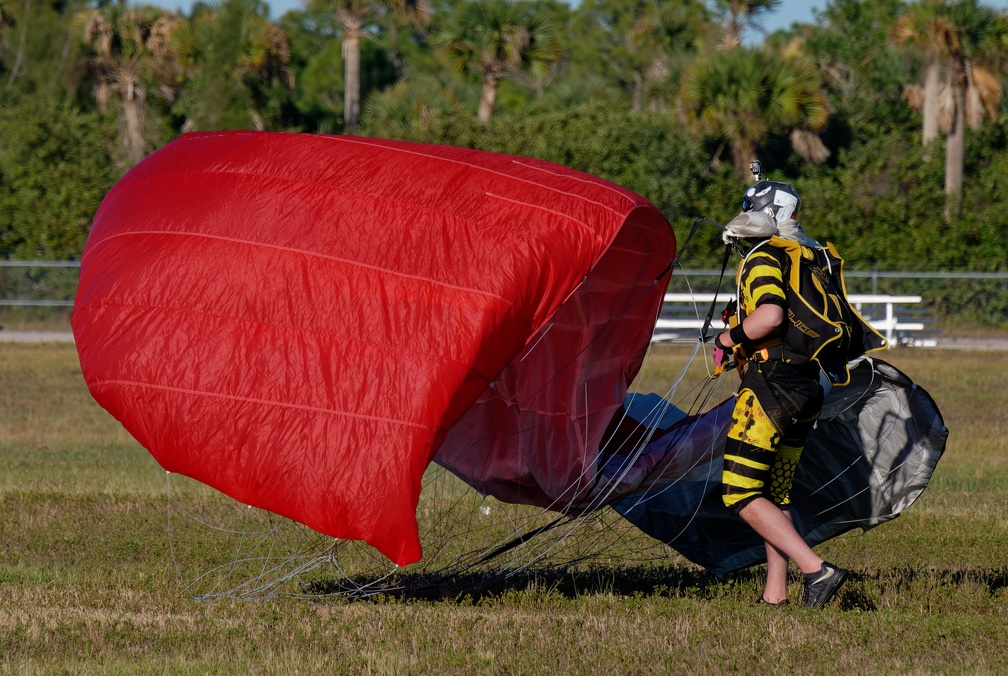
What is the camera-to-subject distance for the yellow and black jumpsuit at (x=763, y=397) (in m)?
6.10

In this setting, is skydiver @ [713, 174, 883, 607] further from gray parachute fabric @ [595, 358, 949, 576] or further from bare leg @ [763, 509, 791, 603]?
gray parachute fabric @ [595, 358, 949, 576]

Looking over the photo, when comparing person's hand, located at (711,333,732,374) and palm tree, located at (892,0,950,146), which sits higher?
palm tree, located at (892,0,950,146)

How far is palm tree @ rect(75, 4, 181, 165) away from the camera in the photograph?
36844 millimetres

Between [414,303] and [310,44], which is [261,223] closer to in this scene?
[414,303]

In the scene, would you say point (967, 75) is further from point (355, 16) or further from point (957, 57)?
point (355, 16)

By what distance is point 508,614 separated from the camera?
641cm

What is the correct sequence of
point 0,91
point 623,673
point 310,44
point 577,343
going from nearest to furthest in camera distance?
1. point 623,673
2. point 577,343
3. point 0,91
4. point 310,44

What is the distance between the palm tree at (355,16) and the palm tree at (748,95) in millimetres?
8906

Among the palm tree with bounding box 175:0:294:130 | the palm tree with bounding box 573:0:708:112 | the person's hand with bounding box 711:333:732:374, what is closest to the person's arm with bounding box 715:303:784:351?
the person's hand with bounding box 711:333:732:374

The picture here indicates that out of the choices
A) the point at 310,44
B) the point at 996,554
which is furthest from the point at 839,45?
the point at 996,554

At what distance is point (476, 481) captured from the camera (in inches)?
295

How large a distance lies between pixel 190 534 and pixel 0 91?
34.3 meters

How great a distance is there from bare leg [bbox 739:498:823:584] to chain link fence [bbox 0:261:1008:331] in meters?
18.3

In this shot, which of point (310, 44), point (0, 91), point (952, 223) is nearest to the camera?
point (952, 223)
